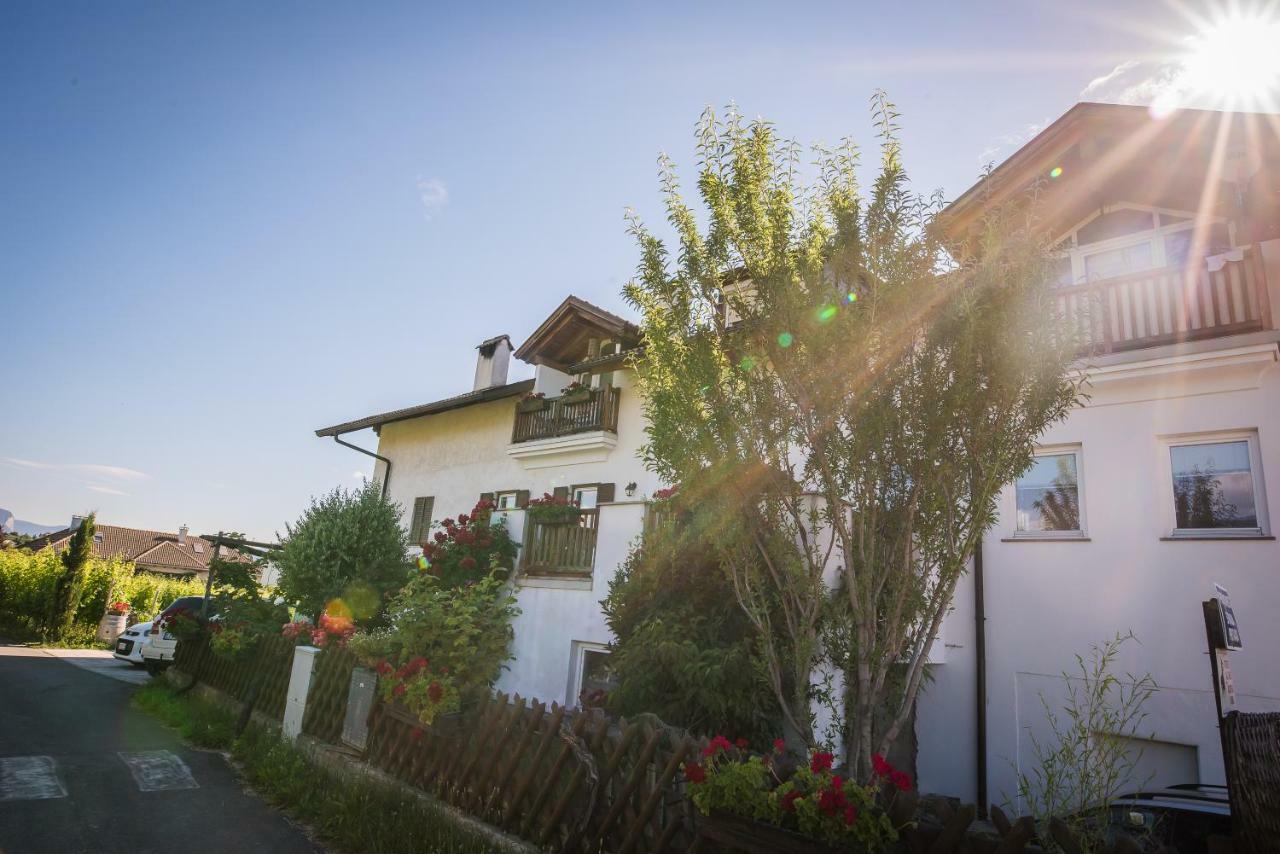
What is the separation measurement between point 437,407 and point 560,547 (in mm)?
10155

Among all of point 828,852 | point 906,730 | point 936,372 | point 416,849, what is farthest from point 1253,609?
point 416,849

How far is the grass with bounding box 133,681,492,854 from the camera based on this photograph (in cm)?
555

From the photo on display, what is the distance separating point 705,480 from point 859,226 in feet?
7.30

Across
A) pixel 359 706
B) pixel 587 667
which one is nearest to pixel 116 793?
pixel 359 706

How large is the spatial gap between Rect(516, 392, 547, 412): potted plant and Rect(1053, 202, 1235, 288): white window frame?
36.6ft

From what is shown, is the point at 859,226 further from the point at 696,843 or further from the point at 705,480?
the point at 696,843

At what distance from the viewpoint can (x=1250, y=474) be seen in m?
8.56

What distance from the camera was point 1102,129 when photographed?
10.8m

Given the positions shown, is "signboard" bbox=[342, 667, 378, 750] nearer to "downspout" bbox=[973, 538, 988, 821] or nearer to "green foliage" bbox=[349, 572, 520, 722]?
"green foliage" bbox=[349, 572, 520, 722]

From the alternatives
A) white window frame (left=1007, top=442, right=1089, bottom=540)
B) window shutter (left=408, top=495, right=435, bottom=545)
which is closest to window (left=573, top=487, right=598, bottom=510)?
window shutter (left=408, top=495, right=435, bottom=545)

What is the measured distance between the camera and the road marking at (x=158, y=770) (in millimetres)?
7578

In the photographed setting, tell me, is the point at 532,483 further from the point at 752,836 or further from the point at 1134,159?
the point at 752,836

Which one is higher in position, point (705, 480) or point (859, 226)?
point (859, 226)

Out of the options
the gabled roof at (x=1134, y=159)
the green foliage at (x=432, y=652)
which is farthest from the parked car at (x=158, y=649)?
the gabled roof at (x=1134, y=159)
